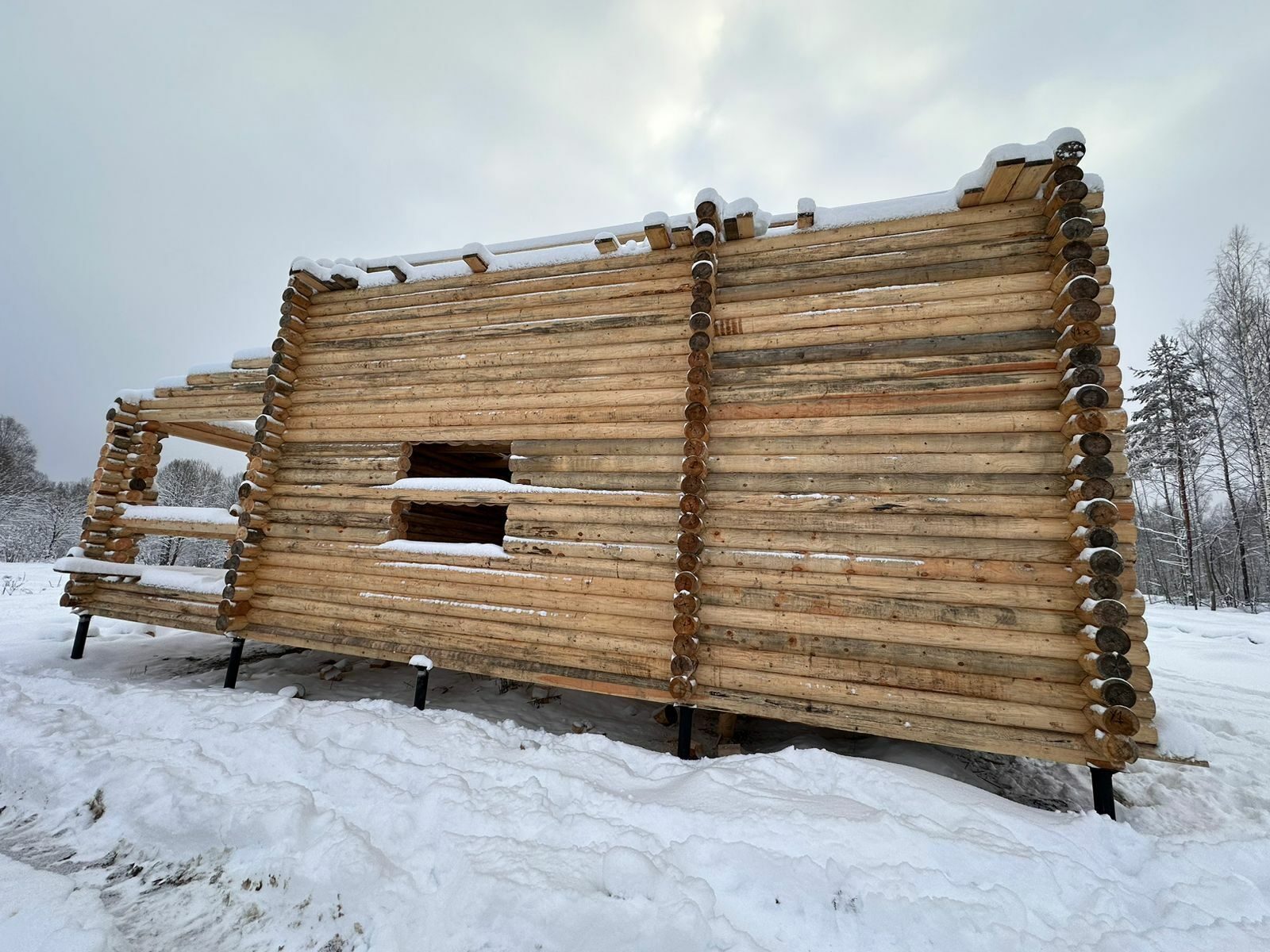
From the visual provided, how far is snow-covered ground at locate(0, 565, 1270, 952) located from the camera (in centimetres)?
281

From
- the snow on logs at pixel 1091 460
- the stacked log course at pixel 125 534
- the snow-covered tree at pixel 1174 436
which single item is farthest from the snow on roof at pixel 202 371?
the snow-covered tree at pixel 1174 436

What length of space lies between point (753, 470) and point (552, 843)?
14.0ft

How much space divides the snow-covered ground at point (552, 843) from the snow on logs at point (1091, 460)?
857 mm

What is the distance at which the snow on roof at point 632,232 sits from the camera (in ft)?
18.4

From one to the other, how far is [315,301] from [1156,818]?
1353 centimetres

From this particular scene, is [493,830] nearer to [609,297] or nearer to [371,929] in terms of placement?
[371,929]

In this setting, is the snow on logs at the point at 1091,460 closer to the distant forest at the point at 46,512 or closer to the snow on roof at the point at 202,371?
the snow on roof at the point at 202,371

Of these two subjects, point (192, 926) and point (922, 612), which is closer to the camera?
point (192, 926)

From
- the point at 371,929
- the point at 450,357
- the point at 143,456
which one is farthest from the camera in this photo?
the point at 143,456

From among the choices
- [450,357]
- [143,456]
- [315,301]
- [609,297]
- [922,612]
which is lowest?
[922,612]

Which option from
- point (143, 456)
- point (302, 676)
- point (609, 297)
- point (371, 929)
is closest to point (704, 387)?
point (609, 297)

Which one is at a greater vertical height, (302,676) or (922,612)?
(922,612)

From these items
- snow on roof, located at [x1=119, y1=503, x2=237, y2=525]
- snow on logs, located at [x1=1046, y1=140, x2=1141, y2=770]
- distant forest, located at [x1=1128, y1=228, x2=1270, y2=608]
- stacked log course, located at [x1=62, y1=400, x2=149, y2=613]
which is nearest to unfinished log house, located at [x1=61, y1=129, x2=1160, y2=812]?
snow on logs, located at [x1=1046, y1=140, x2=1141, y2=770]

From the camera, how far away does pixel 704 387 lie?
20.7ft
